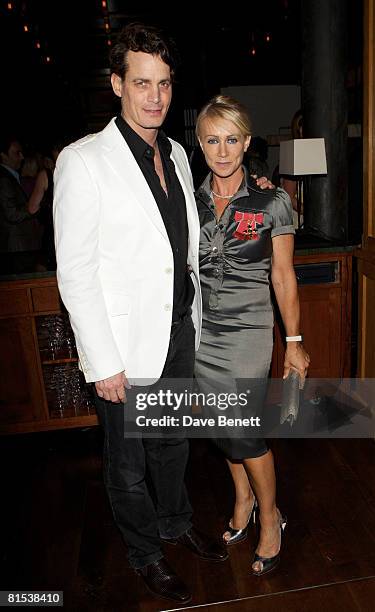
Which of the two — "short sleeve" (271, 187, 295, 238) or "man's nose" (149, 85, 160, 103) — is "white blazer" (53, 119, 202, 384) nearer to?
"man's nose" (149, 85, 160, 103)

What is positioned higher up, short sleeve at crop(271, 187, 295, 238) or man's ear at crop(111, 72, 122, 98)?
man's ear at crop(111, 72, 122, 98)

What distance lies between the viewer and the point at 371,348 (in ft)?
9.85

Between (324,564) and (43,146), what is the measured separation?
28.4 feet

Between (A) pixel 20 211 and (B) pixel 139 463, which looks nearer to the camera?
(B) pixel 139 463

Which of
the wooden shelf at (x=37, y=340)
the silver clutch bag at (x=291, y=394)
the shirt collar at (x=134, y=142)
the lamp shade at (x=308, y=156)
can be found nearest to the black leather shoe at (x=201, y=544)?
the silver clutch bag at (x=291, y=394)

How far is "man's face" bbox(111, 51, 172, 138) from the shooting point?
5.50 ft

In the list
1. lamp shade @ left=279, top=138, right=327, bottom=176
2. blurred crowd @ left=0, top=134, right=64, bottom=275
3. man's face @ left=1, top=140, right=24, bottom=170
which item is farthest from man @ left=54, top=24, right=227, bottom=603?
man's face @ left=1, top=140, right=24, bottom=170

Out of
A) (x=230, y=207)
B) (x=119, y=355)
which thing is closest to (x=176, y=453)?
(x=119, y=355)

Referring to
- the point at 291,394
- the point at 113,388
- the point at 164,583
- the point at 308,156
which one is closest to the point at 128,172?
the point at 113,388

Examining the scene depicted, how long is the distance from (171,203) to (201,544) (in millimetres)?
1378

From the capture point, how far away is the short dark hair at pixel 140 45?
5.45 feet

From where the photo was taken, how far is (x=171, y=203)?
1.85 m

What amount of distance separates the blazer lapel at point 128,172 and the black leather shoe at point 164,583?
1.24 meters

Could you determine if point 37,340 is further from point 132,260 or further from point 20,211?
point 20,211
